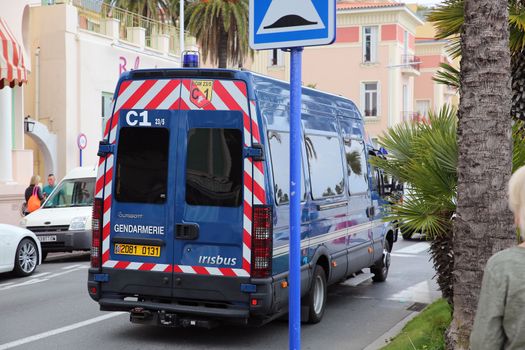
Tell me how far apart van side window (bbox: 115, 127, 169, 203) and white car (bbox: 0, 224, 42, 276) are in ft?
17.9

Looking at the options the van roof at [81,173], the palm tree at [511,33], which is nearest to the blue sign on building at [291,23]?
the palm tree at [511,33]

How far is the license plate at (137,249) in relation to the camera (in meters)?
7.77

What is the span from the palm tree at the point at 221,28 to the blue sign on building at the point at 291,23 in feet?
87.6

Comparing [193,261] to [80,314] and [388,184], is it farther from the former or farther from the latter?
[388,184]

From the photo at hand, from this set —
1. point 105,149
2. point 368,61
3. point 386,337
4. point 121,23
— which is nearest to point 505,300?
point 386,337

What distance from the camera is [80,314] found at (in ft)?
31.3

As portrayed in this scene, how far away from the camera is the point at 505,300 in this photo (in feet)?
9.22

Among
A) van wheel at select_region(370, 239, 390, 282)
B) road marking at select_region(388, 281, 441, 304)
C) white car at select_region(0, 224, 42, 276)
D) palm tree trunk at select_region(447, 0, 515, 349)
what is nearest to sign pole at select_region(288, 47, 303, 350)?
palm tree trunk at select_region(447, 0, 515, 349)

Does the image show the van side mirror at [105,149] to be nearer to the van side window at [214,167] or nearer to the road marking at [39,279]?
the van side window at [214,167]

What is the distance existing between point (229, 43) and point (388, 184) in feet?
72.2

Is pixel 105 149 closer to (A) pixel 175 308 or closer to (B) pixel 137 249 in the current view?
(B) pixel 137 249

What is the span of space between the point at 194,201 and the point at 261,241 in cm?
79

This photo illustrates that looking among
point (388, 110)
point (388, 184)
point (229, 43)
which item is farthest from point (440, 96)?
point (388, 184)

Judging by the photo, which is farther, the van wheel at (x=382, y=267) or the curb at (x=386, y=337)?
the van wheel at (x=382, y=267)
